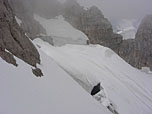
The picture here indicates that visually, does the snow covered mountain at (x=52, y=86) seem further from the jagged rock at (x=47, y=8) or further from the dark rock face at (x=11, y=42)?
the jagged rock at (x=47, y=8)

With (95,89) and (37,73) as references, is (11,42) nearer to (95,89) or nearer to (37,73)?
(37,73)

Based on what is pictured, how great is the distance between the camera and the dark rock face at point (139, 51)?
8219cm

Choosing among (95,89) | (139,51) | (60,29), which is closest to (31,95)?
(95,89)

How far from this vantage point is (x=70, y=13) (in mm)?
82750

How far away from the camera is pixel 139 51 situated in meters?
84.4

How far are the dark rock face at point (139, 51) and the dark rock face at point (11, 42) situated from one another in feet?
230

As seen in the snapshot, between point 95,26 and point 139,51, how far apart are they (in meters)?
19.4

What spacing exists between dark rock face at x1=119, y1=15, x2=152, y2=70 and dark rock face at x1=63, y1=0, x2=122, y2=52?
3.90 metres

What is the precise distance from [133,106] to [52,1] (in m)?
65.8

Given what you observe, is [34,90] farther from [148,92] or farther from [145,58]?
[145,58]

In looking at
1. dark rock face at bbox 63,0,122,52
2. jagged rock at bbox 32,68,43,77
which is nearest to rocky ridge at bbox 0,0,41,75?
jagged rock at bbox 32,68,43,77

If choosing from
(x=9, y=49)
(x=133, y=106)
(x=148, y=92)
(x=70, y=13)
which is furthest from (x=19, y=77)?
(x=70, y=13)

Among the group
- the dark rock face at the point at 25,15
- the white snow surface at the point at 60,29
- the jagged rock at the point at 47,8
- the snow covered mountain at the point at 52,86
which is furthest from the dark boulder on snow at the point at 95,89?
the jagged rock at the point at 47,8

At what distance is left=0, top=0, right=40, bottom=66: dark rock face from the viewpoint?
11047mm
